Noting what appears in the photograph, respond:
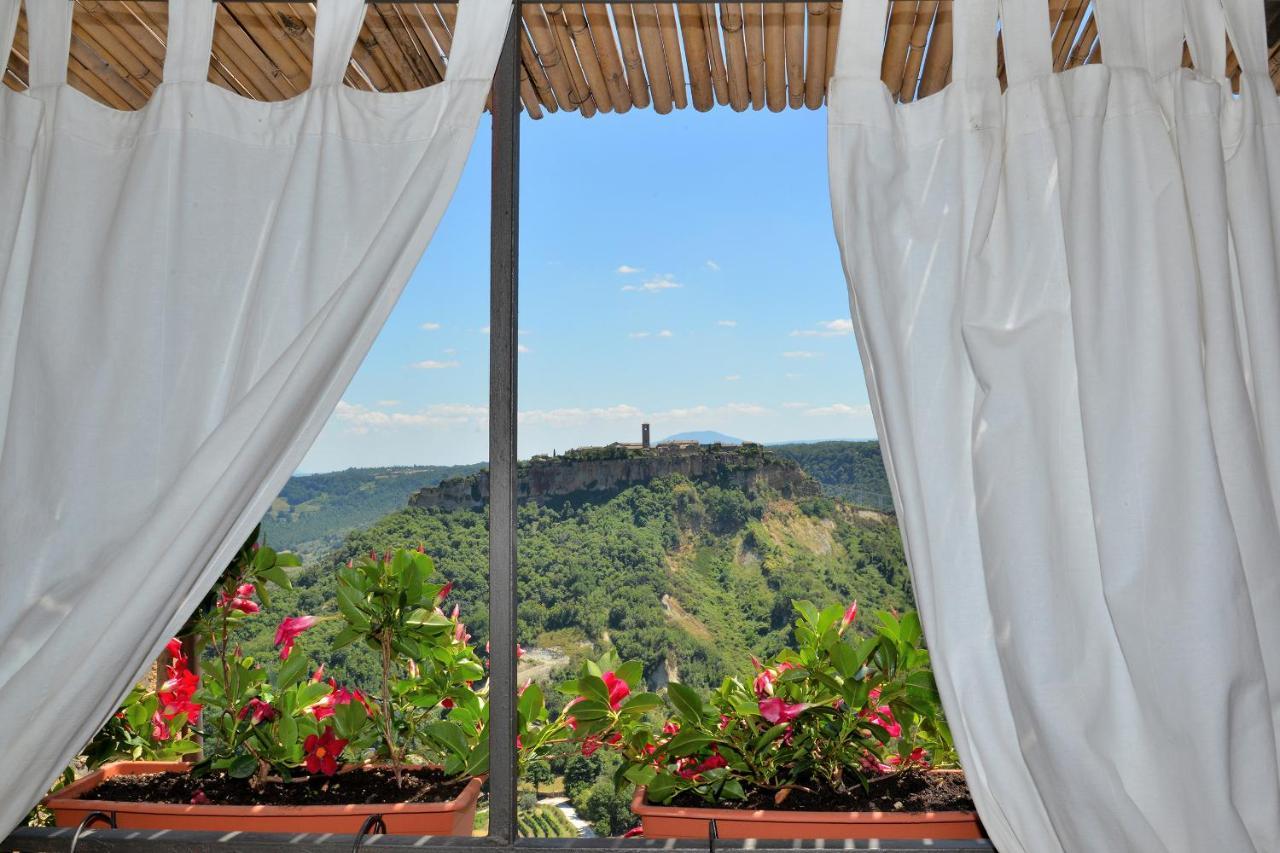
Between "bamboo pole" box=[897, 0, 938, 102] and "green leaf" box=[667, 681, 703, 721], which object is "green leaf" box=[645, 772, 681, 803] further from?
"bamboo pole" box=[897, 0, 938, 102]

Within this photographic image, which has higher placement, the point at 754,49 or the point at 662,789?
the point at 754,49

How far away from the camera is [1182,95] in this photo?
1.18m

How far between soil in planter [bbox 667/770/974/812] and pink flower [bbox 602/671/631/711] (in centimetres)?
18

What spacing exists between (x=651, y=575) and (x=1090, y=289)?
1.20m

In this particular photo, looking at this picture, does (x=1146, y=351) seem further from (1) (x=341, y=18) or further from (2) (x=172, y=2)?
(2) (x=172, y=2)

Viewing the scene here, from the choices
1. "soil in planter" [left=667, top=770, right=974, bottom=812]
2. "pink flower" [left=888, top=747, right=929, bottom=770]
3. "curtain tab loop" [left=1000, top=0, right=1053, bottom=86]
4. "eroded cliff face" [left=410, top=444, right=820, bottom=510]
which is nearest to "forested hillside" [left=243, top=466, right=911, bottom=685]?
"eroded cliff face" [left=410, top=444, right=820, bottom=510]

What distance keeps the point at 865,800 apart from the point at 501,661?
0.58 metres

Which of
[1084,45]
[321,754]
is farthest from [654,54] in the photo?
[321,754]

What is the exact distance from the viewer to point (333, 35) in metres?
1.31

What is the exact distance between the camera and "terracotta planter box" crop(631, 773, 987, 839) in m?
1.30

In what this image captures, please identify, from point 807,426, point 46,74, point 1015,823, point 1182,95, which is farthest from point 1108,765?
point 46,74

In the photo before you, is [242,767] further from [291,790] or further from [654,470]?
[654,470]

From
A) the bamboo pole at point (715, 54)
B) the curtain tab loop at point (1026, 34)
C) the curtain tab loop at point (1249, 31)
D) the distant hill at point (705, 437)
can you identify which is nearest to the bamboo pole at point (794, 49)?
the bamboo pole at point (715, 54)

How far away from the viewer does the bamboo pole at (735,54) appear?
149cm
